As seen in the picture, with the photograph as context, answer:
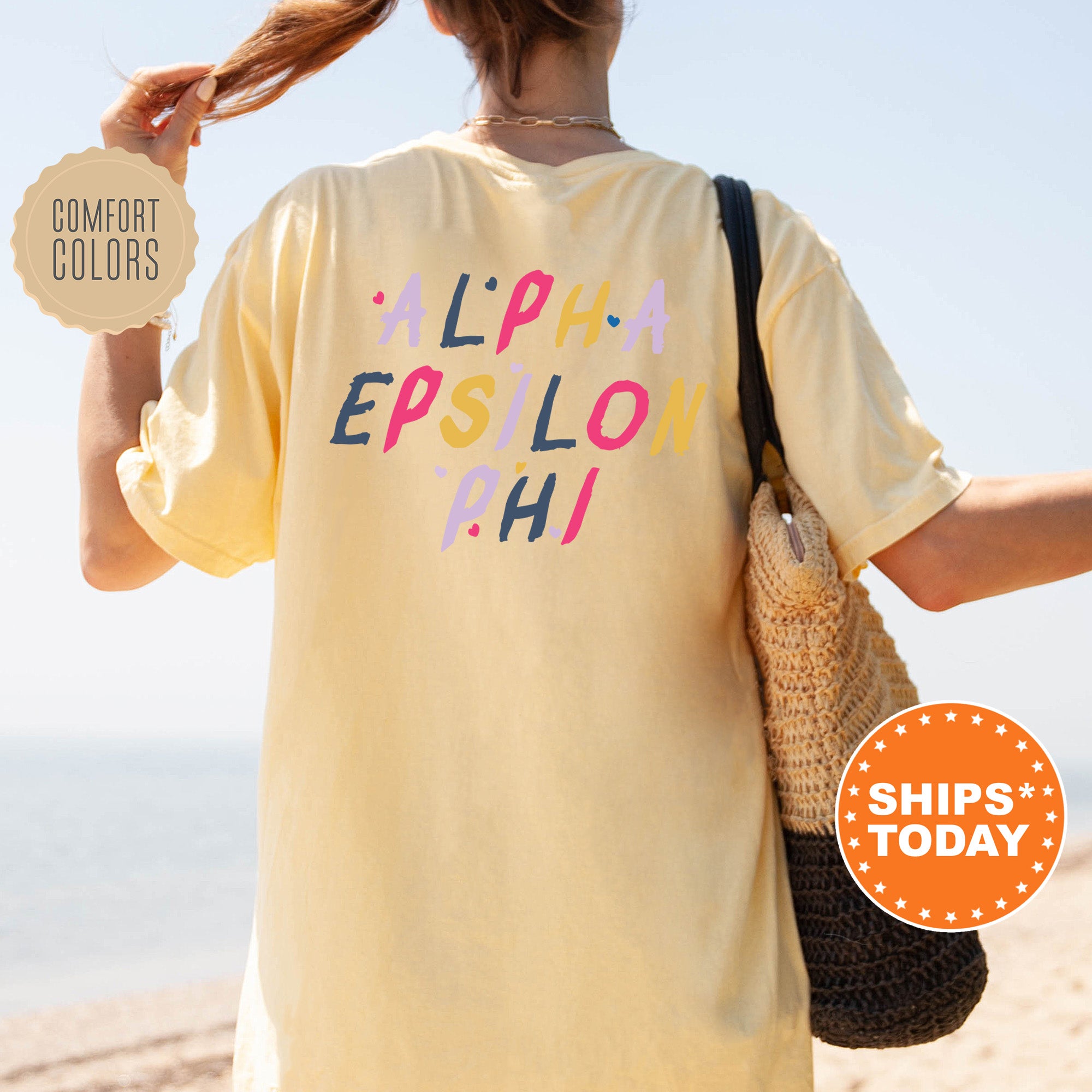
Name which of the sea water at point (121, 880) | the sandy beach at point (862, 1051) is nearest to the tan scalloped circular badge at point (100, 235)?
the sandy beach at point (862, 1051)

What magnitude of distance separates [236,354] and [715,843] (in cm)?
64

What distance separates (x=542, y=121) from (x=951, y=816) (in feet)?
2.76

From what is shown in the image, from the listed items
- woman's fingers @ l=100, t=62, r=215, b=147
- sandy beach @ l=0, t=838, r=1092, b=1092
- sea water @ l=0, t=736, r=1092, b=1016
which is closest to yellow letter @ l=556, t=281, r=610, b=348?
woman's fingers @ l=100, t=62, r=215, b=147

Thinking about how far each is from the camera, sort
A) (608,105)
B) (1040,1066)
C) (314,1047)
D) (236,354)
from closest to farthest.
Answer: (314,1047) < (236,354) < (608,105) < (1040,1066)

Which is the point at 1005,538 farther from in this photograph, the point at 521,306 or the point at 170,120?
the point at 170,120

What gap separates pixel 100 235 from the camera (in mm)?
1271

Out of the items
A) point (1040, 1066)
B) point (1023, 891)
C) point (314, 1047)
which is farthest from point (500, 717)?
point (1040, 1066)

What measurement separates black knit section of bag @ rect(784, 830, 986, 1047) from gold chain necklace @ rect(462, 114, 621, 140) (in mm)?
745

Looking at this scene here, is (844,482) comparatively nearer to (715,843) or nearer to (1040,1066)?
(715,843)

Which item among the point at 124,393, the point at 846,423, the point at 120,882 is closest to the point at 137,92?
the point at 124,393

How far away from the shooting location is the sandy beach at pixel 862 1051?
4.90 metres

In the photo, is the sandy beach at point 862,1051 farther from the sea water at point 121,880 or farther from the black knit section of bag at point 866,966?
the black knit section of bag at point 866,966

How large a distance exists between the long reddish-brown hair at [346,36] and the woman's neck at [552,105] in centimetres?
1

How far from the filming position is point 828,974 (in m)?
1.01
